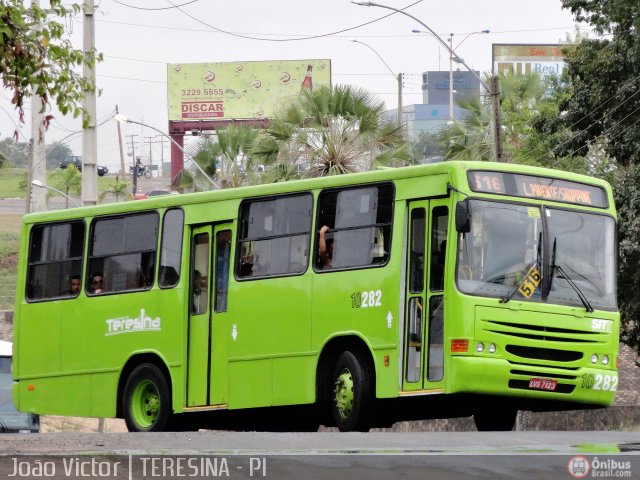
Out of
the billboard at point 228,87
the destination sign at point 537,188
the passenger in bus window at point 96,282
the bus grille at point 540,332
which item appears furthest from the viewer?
the billboard at point 228,87

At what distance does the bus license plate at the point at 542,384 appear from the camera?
15.4 meters

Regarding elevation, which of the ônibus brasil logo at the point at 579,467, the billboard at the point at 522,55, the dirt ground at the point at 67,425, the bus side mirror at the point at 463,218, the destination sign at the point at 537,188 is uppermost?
the billboard at the point at 522,55

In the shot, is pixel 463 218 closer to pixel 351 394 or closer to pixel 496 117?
pixel 351 394

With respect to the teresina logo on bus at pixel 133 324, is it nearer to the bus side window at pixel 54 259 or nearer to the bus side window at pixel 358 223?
the bus side window at pixel 54 259

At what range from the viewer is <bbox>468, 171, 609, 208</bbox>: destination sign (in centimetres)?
1560

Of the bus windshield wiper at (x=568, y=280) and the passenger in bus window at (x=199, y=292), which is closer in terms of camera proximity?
the bus windshield wiper at (x=568, y=280)

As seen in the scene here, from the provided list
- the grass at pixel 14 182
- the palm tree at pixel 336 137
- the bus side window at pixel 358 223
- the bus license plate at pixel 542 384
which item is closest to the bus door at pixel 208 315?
the bus side window at pixel 358 223

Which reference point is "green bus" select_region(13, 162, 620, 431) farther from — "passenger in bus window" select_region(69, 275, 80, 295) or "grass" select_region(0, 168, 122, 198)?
"grass" select_region(0, 168, 122, 198)

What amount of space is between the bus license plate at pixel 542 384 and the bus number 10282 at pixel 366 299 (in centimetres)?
188

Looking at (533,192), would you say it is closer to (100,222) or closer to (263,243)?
(263,243)

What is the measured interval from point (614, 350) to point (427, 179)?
9.55 feet

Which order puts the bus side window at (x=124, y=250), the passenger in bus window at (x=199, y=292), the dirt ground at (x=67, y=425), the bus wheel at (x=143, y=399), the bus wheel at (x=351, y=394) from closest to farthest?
the bus wheel at (x=351, y=394) → the passenger in bus window at (x=199, y=292) → the bus wheel at (x=143, y=399) → the bus side window at (x=124, y=250) → the dirt ground at (x=67, y=425)

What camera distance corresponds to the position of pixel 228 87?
9844cm

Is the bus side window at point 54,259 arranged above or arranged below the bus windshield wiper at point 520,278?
above
